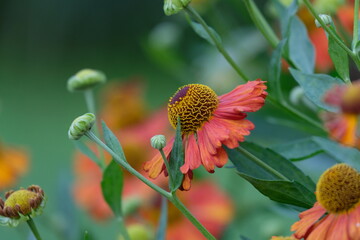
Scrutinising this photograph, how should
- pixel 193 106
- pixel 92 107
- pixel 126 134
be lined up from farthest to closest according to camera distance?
pixel 126 134 → pixel 92 107 → pixel 193 106

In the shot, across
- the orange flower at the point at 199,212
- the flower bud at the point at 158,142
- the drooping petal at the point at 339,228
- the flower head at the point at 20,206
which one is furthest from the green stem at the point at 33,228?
the orange flower at the point at 199,212

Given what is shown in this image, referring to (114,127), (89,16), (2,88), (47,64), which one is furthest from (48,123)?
(114,127)

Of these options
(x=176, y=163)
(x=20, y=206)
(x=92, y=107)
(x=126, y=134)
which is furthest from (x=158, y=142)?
(x=126, y=134)

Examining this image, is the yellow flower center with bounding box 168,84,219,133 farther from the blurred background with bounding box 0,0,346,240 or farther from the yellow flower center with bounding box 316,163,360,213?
the blurred background with bounding box 0,0,346,240

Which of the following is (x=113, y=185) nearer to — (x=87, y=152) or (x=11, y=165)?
(x=87, y=152)

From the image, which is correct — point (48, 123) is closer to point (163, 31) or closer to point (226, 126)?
point (163, 31)

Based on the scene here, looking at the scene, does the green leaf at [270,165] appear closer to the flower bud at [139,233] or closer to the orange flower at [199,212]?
the flower bud at [139,233]
